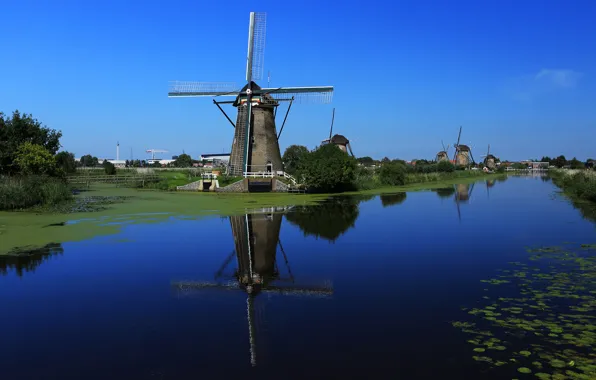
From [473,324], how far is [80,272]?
25.6 feet

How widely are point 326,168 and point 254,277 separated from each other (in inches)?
975

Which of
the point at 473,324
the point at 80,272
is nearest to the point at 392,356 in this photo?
the point at 473,324

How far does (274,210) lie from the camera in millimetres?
22062

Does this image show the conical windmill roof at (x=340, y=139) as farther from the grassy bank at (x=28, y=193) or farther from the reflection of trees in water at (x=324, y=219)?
the grassy bank at (x=28, y=193)

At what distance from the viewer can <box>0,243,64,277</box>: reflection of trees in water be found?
970cm

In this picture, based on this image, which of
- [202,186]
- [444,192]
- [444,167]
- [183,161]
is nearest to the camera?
[202,186]

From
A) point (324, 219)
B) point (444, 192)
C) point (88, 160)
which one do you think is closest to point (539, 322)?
point (324, 219)

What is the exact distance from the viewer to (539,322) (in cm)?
604

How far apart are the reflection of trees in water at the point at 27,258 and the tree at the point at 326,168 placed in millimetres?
22614

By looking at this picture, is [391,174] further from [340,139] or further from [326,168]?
[340,139]

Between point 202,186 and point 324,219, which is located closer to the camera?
point 324,219

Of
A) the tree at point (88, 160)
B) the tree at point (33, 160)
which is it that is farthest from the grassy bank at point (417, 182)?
the tree at point (88, 160)

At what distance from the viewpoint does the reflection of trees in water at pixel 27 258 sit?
9695 mm

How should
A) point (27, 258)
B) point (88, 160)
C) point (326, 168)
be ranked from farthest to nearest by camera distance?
point (88, 160) < point (326, 168) < point (27, 258)
